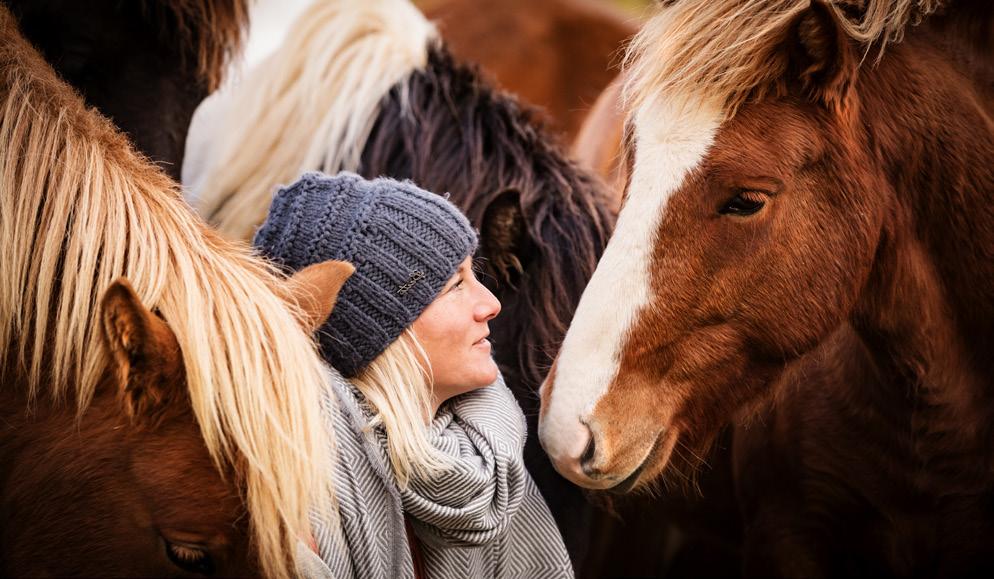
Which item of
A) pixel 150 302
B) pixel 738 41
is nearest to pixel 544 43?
pixel 738 41

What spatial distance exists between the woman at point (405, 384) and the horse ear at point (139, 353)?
0.27 meters

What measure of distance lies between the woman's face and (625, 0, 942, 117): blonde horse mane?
0.47 m

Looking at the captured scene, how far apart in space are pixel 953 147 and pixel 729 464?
114cm

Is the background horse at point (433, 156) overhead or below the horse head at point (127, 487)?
overhead

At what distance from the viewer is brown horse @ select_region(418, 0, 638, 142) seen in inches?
180

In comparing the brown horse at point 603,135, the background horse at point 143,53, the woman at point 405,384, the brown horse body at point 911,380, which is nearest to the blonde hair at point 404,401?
the woman at point 405,384

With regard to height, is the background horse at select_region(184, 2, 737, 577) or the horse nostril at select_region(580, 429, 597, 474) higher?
the background horse at select_region(184, 2, 737, 577)

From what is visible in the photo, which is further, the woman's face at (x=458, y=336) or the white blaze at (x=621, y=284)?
the woman's face at (x=458, y=336)

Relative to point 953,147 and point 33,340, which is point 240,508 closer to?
point 33,340

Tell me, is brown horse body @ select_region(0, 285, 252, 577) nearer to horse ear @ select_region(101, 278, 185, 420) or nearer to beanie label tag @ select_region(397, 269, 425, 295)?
horse ear @ select_region(101, 278, 185, 420)

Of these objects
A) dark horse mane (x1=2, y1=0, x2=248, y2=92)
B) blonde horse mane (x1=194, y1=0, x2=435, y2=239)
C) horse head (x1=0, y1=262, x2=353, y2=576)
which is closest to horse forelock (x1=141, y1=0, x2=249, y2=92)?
dark horse mane (x1=2, y1=0, x2=248, y2=92)

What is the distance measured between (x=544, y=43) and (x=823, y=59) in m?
3.35

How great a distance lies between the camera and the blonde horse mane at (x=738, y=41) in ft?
4.94

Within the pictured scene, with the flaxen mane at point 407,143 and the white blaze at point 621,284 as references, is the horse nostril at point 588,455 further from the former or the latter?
the flaxen mane at point 407,143
